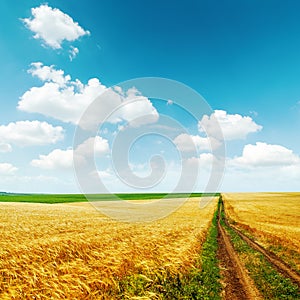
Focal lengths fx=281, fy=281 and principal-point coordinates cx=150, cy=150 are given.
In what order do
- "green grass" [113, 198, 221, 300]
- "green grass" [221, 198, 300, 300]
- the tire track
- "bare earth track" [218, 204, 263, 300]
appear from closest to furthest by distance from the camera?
"green grass" [113, 198, 221, 300], "bare earth track" [218, 204, 263, 300], "green grass" [221, 198, 300, 300], the tire track

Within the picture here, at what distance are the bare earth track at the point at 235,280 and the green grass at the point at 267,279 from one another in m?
0.30

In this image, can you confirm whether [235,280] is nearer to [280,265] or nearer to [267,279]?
[267,279]

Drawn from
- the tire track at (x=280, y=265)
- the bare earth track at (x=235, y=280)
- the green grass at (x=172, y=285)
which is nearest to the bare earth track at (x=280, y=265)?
the tire track at (x=280, y=265)

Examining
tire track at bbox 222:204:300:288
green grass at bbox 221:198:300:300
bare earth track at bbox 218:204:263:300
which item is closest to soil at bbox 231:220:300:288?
tire track at bbox 222:204:300:288

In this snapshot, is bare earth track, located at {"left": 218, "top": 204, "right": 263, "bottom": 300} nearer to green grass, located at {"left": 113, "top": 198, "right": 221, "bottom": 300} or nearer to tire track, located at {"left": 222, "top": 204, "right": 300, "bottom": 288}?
green grass, located at {"left": 113, "top": 198, "right": 221, "bottom": 300}

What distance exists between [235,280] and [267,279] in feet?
4.63

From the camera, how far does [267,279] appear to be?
11.4 meters

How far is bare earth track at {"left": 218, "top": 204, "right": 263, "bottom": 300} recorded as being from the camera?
9455 millimetres

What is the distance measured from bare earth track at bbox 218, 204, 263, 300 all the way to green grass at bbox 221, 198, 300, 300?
0.30 m

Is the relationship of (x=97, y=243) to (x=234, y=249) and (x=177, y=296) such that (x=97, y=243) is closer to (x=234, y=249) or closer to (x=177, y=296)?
(x=177, y=296)

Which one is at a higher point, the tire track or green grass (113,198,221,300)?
green grass (113,198,221,300)

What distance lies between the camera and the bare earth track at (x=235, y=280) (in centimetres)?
946

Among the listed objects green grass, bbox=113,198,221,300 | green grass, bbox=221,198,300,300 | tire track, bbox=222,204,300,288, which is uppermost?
green grass, bbox=113,198,221,300

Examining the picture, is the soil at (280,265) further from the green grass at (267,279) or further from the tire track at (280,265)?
the green grass at (267,279)
